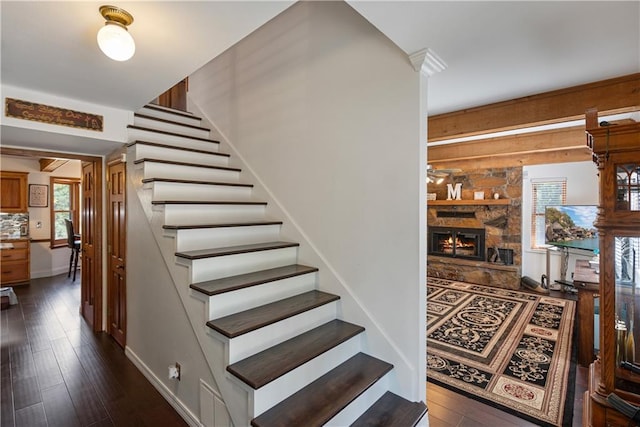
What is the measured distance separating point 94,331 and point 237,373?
293 centimetres

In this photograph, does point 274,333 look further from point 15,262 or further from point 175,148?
point 15,262

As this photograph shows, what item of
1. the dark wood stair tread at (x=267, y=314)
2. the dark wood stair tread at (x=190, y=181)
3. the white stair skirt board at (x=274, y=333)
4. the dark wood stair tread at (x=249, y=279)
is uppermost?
the dark wood stair tread at (x=190, y=181)

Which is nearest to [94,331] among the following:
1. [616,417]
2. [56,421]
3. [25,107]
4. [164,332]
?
[56,421]

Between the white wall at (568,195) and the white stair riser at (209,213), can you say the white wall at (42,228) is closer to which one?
the white stair riser at (209,213)

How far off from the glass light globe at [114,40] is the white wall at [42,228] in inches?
228

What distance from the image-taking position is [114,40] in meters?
1.50

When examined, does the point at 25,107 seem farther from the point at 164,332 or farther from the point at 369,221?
the point at 369,221

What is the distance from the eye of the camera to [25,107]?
93.2 inches

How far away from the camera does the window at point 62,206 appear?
6.38 metres

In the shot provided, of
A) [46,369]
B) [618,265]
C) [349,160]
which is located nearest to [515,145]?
[618,265]

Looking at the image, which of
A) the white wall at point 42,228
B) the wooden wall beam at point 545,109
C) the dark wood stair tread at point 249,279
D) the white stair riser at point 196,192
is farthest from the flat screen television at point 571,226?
the white wall at point 42,228

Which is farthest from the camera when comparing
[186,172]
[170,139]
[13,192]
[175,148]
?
[13,192]

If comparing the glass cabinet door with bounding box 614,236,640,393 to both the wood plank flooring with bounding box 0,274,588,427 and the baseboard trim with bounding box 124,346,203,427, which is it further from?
the baseboard trim with bounding box 124,346,203,427

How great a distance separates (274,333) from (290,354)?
17cm
